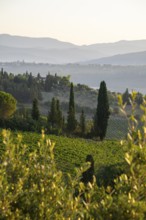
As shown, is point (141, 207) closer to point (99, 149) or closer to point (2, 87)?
point (99, 149)

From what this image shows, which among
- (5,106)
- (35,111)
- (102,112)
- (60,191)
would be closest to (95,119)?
(102,112)

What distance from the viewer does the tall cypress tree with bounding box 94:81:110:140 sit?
49.9 metres

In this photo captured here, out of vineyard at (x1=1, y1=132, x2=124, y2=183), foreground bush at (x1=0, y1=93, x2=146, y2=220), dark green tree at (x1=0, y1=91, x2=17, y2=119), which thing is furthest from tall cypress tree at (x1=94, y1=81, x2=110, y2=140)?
foreground bush at (x1=0, y1=93, x2=146, y2=220)

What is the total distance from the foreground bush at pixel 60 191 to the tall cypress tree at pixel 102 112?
39997 millimetres

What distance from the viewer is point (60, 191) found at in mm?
9180

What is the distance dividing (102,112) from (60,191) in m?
41.0

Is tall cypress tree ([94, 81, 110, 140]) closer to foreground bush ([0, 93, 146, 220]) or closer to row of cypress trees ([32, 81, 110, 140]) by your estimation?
row of cypress trees ([32, 81, 110, 140])

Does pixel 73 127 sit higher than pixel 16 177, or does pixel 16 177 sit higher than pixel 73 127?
pixel 16 177

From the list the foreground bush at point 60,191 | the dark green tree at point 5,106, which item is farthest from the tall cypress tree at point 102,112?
the foreground bush at point 60,191

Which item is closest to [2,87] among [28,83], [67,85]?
[28,83]

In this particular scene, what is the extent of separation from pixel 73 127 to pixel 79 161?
52.7 feet

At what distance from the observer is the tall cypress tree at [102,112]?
49875 mm

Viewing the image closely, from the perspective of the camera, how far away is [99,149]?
44312 mm

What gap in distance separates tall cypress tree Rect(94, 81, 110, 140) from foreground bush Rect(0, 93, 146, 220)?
4000cm
